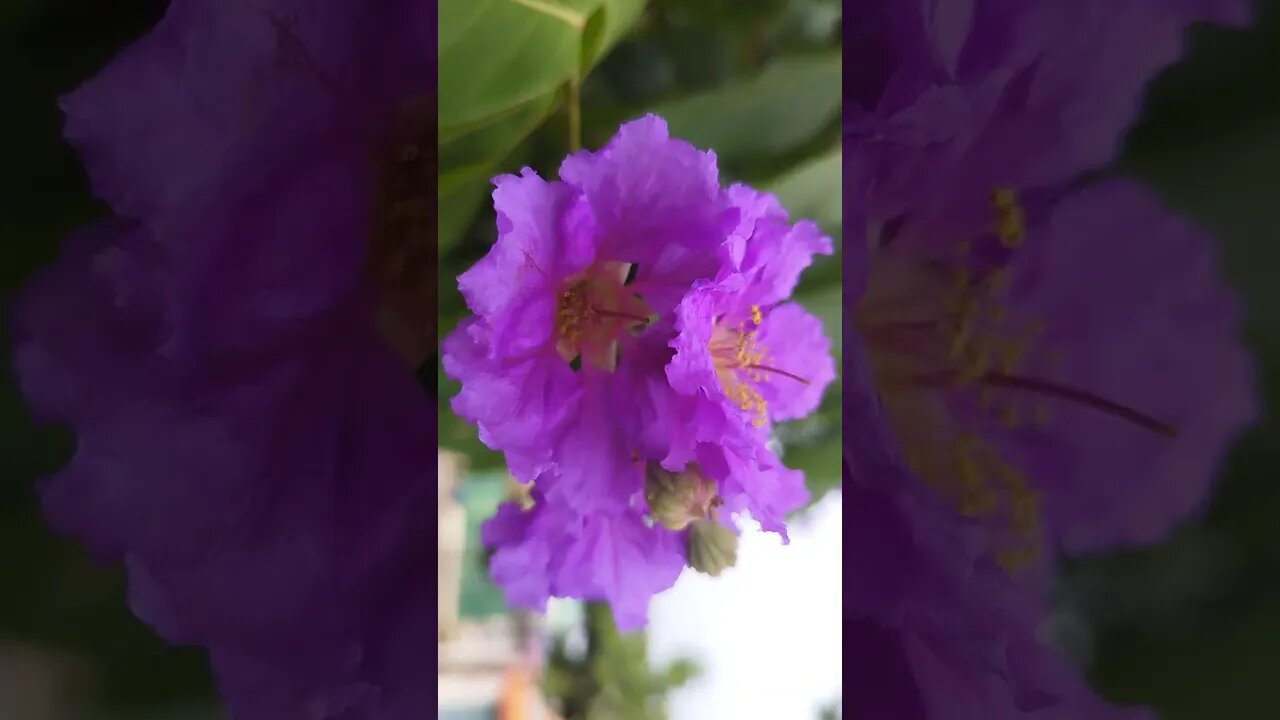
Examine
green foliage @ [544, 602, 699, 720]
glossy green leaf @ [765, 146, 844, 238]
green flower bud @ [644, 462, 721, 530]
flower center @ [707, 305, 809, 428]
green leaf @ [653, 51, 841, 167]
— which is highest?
green leaf @ [653, 51, 841, 167]

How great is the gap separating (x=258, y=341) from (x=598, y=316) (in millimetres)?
99

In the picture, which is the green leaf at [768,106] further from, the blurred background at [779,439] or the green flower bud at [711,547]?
the green flower bud at [711,547]

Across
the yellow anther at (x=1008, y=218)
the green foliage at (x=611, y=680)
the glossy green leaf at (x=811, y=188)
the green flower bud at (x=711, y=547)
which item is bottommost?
the green foliage at (x=611, y=680)

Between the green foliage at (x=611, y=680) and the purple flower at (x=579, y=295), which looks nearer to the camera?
the purple flower at (x=579, y=295)

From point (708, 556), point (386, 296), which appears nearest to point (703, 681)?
point (708, 556)

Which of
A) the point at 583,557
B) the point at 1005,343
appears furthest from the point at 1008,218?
the point at 583,557

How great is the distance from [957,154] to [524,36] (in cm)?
14

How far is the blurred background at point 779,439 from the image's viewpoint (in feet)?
0.89

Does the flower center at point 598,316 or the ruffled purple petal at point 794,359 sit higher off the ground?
the flower center at point 598,316

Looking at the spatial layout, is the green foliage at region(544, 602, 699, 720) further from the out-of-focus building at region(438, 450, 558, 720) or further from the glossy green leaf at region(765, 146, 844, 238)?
the glossy green leaf at region(765, 146, 844, 238)

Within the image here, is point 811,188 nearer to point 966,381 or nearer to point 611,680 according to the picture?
point 966,381

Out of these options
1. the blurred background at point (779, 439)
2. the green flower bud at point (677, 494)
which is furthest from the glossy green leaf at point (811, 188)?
the green flower bud at point (677, 494)

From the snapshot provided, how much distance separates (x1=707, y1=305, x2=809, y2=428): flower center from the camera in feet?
1.00

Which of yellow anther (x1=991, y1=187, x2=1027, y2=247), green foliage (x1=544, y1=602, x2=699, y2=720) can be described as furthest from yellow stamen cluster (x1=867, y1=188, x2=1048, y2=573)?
green foliage (x1=544, y1=602, x2=699, y2=720)
